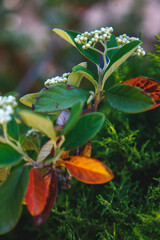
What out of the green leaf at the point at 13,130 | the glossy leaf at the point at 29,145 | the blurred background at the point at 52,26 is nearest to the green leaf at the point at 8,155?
the green leaf at the point at 13,130

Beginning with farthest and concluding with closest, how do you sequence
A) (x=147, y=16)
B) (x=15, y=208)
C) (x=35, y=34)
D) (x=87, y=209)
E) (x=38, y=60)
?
1. (x=35, y=34)
2. (x=38, y=60)
3. (x=147, y=16)
4. (x=87, y=209)
5. (x=15, y=208)

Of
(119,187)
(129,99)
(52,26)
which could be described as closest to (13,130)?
(129,99)

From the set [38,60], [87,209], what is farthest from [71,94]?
[38,60]

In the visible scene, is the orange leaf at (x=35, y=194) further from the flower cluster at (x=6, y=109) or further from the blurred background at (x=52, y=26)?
the blurred background at (x=52, y=26)

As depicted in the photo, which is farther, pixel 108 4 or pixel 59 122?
pixel 108 4

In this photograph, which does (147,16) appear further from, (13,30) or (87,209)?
(87,209)

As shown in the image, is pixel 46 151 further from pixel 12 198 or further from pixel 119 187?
pixel 119 187
